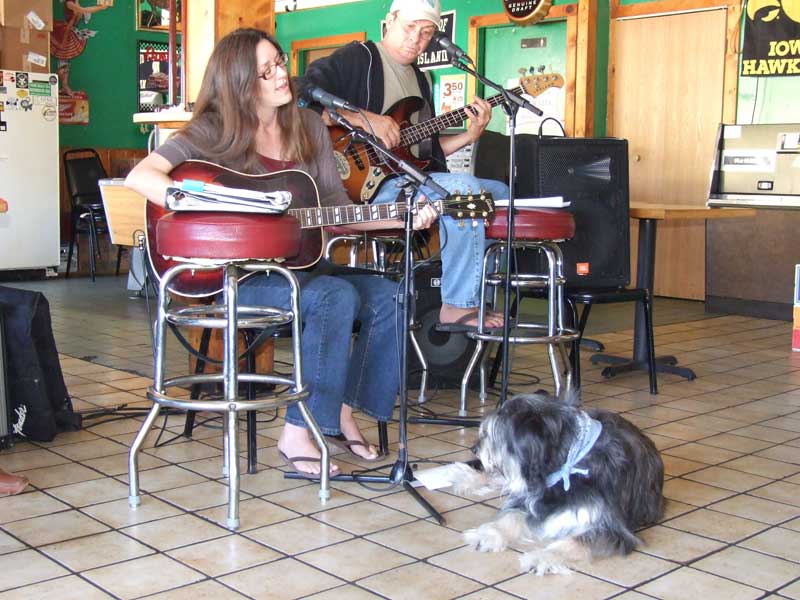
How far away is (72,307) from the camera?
21.8 feet

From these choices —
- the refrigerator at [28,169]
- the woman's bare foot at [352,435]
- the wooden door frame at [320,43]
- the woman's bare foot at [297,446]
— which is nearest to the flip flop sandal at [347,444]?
the woman's bare foot at [352,435]

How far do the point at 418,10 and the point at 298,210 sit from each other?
1.32m

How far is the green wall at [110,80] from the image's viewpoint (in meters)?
9.56

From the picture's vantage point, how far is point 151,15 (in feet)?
32.4

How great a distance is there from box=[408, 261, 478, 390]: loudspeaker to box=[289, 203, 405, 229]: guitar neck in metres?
1.08

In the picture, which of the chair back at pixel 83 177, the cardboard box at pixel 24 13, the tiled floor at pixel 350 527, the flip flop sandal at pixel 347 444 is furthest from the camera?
the chair back at pixel 83 177

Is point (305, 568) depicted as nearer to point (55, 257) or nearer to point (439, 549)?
point (439, 549)

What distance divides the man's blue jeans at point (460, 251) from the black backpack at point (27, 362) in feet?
4.35

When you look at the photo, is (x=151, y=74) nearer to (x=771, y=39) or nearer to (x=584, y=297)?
(x=771, y=39)

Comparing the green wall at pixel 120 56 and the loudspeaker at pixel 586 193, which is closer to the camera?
the loudspeaker at pixel 586 193

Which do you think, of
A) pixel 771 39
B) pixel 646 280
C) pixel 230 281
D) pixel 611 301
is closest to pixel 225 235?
pixel 230 281

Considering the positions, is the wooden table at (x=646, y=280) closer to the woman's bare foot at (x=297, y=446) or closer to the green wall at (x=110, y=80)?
the woman's bare foot at (x=297, y=446)

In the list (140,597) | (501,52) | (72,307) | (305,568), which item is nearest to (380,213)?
(305,568)

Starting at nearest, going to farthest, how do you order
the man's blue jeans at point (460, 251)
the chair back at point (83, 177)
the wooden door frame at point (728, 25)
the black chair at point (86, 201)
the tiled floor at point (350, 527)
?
the tiled floor at point (350, 527), the man's blue jeans at point (460, 251), the wooden door frame at point (728, 25), the black chair at point (86, 201), the chair back at point (83, 177)
